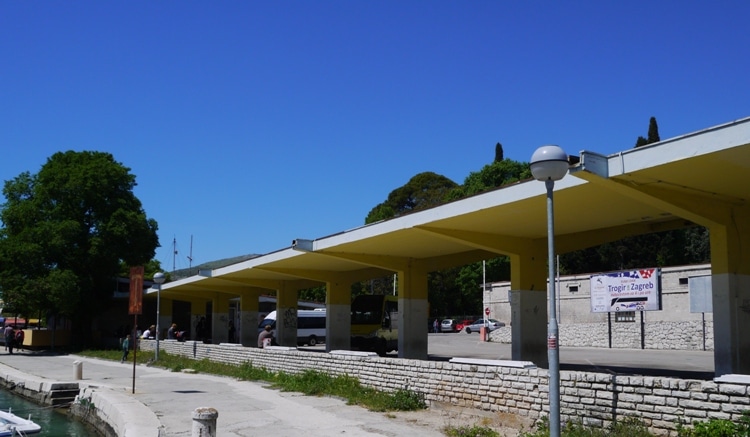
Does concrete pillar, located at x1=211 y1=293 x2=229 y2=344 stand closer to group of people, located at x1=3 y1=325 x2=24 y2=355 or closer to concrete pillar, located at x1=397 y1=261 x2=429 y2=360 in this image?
group of people, located at x1=3 y1=325 x2=24 y2=355

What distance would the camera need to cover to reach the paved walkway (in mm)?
11203

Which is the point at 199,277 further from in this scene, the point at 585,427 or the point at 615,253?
the point at 615,253

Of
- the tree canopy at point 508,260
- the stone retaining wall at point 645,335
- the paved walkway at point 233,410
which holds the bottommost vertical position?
the paved walkway at point 233,410

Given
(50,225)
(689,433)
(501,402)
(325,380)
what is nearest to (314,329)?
(50,225)

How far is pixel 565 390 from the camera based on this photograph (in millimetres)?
10141

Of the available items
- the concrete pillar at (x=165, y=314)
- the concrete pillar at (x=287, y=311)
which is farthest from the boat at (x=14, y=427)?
the concrete pillar at (x=165, y=314)

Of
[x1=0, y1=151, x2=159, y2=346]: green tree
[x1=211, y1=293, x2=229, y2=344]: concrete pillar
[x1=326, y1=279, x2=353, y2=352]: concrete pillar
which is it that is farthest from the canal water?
[x1=211, y1=293, x2=229, y2=344]: concrete pillar

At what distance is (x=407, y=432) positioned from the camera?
1071 cm

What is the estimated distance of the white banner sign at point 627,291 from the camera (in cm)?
3192

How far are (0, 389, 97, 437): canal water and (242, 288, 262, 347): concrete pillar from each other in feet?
51.3

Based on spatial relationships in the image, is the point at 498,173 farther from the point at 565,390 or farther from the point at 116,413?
the point at 565,390

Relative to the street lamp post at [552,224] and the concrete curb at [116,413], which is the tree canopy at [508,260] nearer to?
the concrete curb at [116,413]

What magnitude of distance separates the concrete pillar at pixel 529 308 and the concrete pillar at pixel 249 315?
69.4 feet

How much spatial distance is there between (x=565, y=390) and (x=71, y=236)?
3483 centimetres
